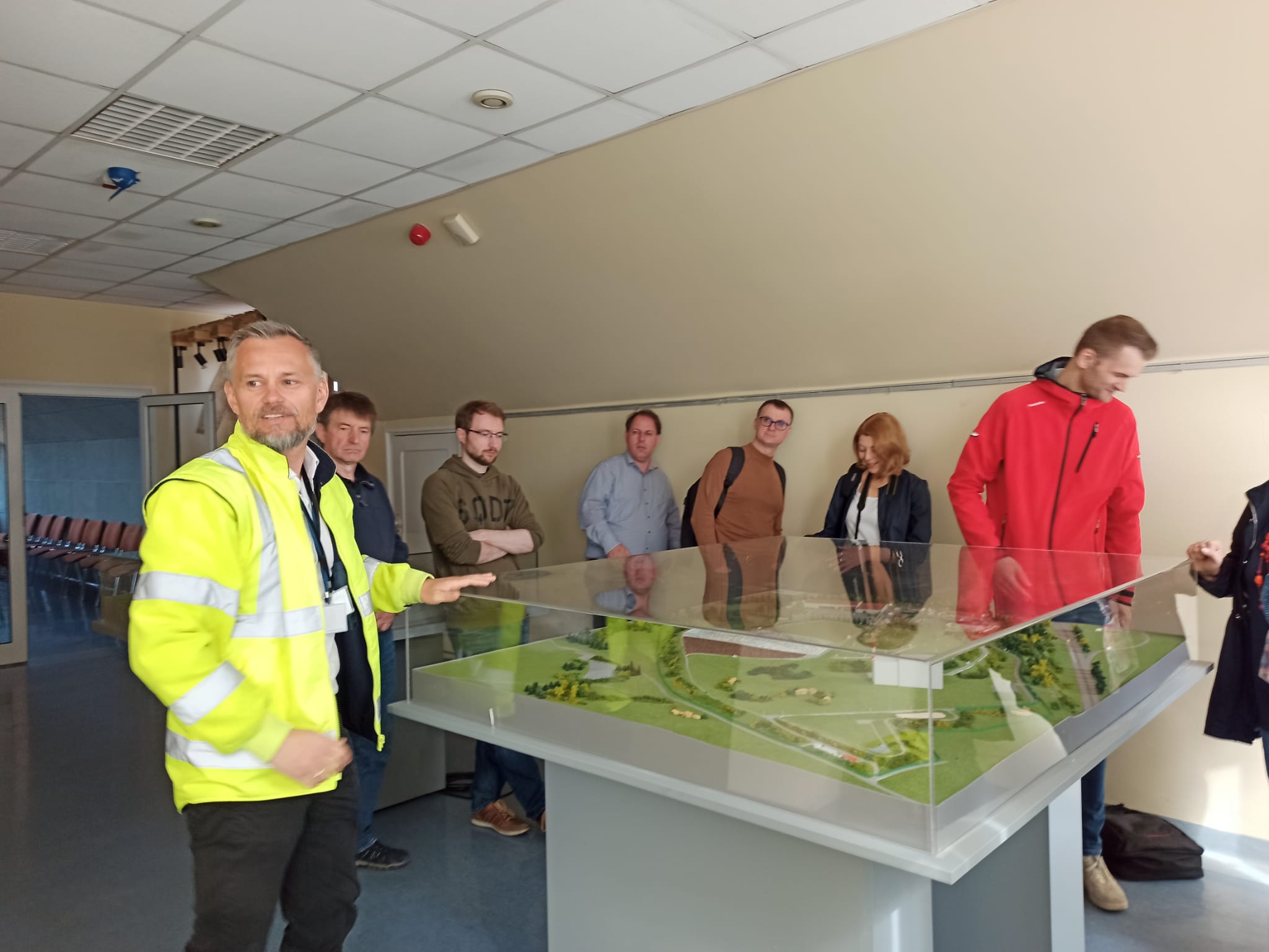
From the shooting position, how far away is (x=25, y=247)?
6.00 metres

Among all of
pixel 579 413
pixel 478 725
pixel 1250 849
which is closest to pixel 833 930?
pixel 478 725

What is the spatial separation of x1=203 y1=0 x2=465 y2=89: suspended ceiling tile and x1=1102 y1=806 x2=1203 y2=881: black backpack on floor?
12.1 feet

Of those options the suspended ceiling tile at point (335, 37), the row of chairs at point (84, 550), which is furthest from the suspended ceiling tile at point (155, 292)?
the suspended ceiling tile at point (335, 37)

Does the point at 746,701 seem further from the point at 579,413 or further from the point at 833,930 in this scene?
the point at 579,413

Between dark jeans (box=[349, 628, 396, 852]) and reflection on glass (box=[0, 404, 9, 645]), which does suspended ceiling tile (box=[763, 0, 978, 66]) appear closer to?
dark jeans (box=[349, 628, 396, 852])

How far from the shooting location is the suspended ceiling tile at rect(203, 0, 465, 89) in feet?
10.0

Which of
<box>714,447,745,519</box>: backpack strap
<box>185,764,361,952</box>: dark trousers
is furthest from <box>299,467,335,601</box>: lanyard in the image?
<box>714,447,745,519</box>: backpack strap

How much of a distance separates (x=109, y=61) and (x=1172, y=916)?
475 cm

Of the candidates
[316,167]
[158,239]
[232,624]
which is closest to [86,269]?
[158,239]

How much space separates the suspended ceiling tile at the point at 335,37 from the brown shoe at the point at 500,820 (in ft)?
9.48

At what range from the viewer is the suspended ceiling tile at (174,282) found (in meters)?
6.85

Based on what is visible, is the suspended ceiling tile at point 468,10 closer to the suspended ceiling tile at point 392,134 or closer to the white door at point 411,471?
the suspended ceiling tile at point 392,134

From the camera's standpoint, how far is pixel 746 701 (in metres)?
1.73

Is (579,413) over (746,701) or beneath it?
over
